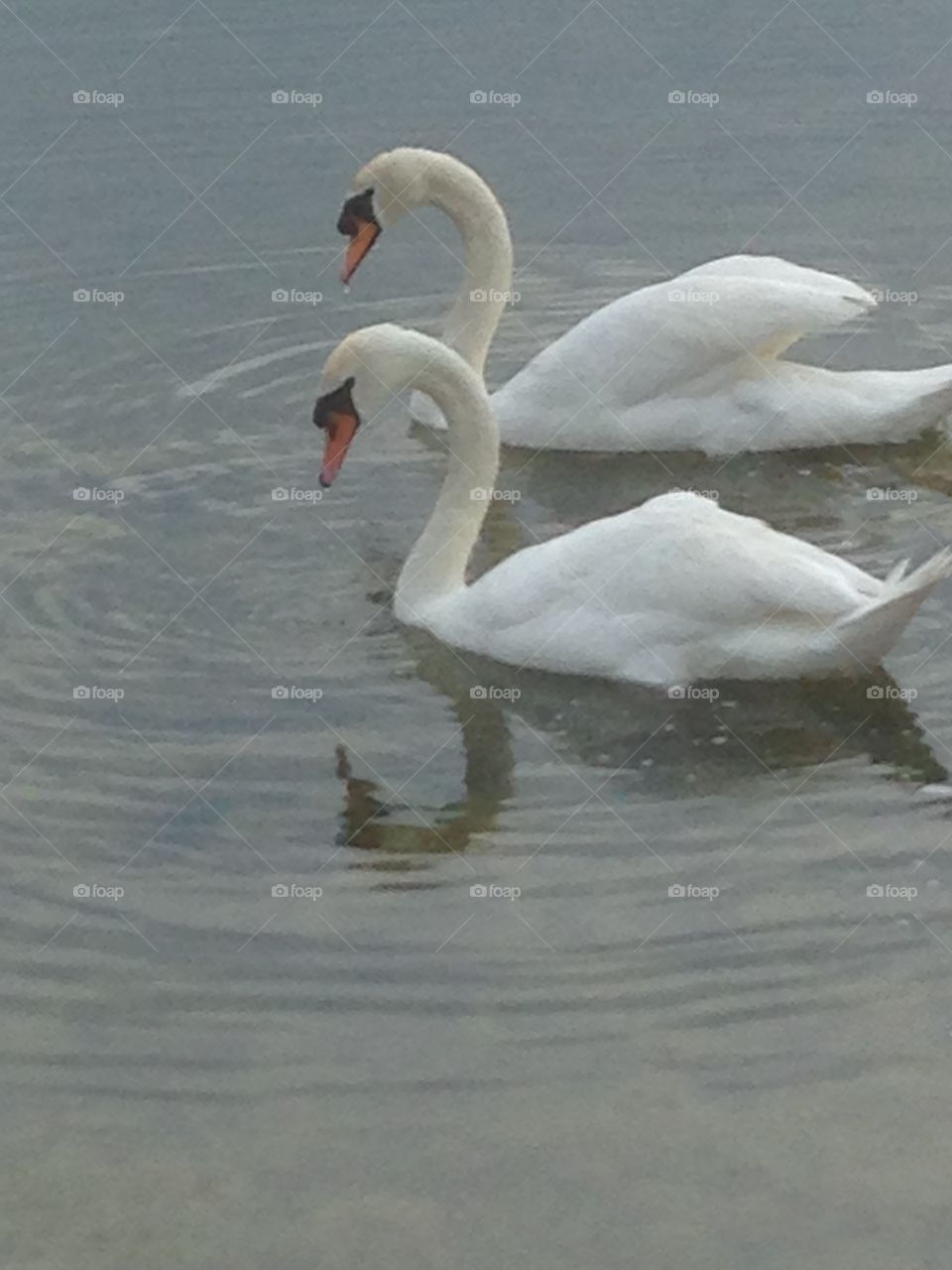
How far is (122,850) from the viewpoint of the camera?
845 cm

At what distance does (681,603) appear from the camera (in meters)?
9.07

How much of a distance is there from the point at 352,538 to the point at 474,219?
2.29 meters

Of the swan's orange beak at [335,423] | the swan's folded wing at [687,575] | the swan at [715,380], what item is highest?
the swan's folded wing at [687,575]

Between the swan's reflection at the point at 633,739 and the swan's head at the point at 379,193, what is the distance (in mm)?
3305

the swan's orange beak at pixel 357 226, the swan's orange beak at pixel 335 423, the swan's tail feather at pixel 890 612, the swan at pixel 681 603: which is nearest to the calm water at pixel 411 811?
the swan at pixel 681 603

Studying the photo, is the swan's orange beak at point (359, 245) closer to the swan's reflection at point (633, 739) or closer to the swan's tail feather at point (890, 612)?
the swan's reflection at point (633, 739)

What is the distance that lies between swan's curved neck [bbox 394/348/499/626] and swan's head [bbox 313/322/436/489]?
79 millimetres

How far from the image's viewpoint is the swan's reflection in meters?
8.70

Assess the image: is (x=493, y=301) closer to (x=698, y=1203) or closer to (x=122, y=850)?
(x=122, y=850)

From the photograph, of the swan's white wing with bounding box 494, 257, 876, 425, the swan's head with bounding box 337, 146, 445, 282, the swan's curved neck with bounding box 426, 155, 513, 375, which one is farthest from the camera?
the swan's curved neck with bounding box 426, 155, 513, 375

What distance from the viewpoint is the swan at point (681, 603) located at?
899 cm

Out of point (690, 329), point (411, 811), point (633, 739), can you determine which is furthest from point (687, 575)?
point (690, 329)

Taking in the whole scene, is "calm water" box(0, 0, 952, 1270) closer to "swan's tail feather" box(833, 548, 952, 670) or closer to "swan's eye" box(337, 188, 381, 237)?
"swan's tail feather" box(833, 548, 952, 670)

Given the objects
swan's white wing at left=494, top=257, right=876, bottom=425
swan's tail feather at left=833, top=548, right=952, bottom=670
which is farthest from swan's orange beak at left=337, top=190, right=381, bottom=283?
swan's tail feather at left=833, top=548, right=952, bottom=670
